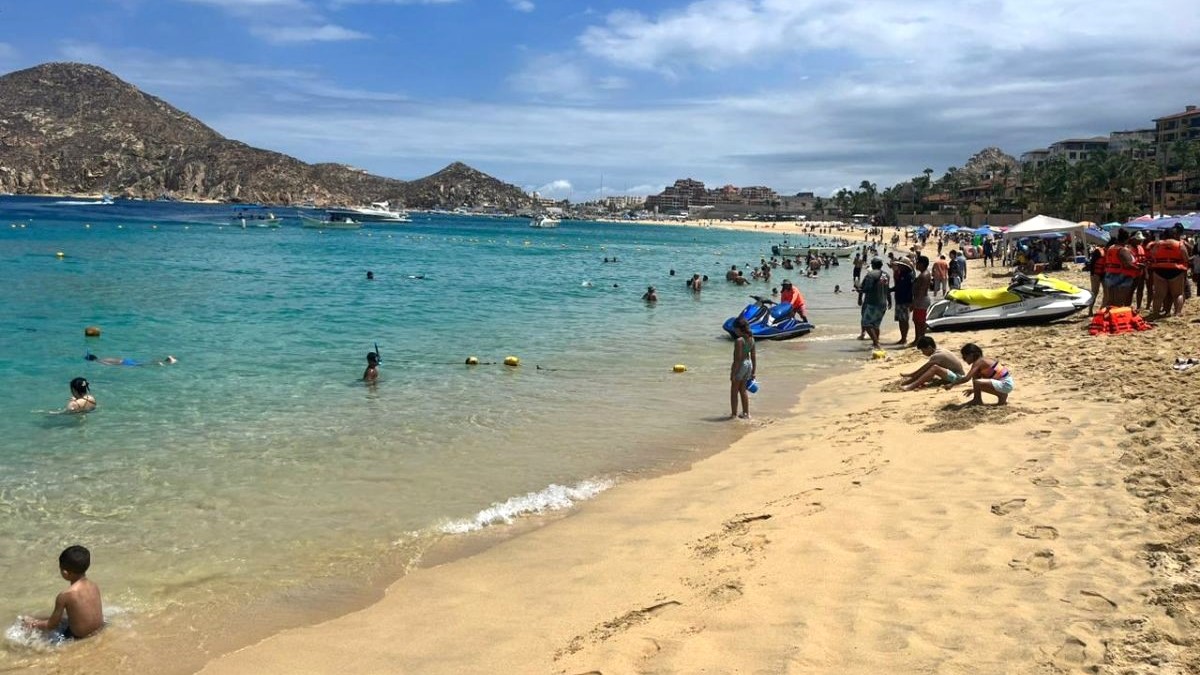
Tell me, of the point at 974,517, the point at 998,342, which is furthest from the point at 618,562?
the point at 998,342

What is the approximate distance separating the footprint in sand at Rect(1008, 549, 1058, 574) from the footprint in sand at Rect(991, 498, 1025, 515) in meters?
0.83

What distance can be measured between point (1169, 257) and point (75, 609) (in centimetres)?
1660

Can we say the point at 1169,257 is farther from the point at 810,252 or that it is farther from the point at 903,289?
the point at 810,252

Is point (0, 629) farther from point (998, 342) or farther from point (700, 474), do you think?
point (998, 342)

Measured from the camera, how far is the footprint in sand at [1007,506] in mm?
5773

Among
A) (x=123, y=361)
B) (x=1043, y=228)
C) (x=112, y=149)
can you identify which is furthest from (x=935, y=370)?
(x=112, y=149)

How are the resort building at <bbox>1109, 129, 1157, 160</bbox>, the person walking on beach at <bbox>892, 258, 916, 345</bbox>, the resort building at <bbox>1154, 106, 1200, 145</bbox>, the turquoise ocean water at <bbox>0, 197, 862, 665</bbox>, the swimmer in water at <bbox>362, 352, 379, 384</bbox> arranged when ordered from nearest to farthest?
the turquoise ocean water at <bbox>0, 197, 862, 665</bbox> < the swimmer in water at <bbox>362, 352, 379, 384</bbox> < the person walking on beach at <bbox>892, 258, 916, 345</bbox> < the resort building at <bbox>1154, 106, 1200, 145</bbox> < the resort building at <bbox>1109, 129, 1157, 160</bbox>

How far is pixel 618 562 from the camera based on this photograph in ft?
20.1

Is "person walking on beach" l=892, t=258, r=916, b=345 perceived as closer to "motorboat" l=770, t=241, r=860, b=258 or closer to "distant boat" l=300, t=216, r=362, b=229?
"motorboat" l=770, t=241, r=860, b=258

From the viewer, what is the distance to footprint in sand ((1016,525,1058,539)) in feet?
17.0

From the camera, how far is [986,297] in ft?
55.4

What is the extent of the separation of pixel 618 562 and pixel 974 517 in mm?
2661

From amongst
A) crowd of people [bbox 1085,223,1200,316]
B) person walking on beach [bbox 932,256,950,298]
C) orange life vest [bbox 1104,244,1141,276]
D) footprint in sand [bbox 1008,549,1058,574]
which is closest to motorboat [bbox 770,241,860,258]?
person walking on beach [bbox 932,256,950,298]

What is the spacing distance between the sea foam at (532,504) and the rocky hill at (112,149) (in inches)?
7219
